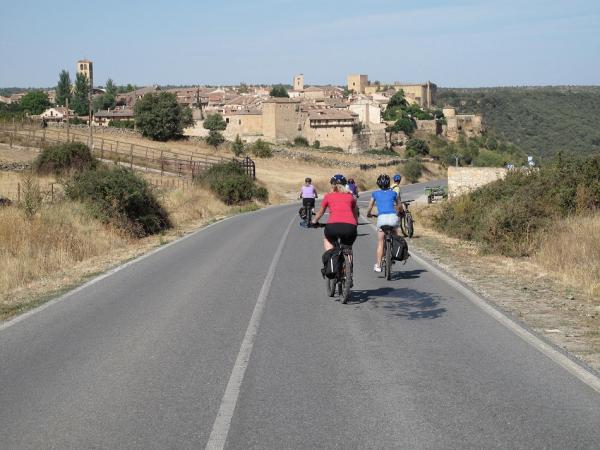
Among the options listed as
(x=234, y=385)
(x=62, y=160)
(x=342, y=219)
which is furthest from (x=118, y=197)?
(x=62, y=160)

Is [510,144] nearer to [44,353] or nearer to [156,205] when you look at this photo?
[156,205]

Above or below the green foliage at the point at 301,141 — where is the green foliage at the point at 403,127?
above

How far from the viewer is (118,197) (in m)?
25.9

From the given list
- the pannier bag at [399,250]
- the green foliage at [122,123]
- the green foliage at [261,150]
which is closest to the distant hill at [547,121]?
the green foliage at [261,150]

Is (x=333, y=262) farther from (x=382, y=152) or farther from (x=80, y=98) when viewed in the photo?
(x=80, y=98)

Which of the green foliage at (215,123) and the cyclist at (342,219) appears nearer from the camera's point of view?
the cyclist at (342,219)

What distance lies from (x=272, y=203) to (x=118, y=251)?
38.6 metres

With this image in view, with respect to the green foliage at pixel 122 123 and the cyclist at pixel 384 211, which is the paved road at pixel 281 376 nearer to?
the cyclist at pixel 384 211

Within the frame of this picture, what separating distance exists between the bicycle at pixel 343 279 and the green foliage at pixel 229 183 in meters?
37.5

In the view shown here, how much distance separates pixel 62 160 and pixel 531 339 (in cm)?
4087

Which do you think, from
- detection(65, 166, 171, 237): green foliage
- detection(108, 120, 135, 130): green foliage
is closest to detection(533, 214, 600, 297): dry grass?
detection(65, 166, 171, 237): green foliage

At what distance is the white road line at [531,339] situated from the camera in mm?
7516

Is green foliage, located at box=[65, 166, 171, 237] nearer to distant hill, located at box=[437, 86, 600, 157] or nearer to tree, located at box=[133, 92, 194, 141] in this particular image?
tree, located at box=[133, 92, 194, 141]

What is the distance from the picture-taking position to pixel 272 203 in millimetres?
59594
